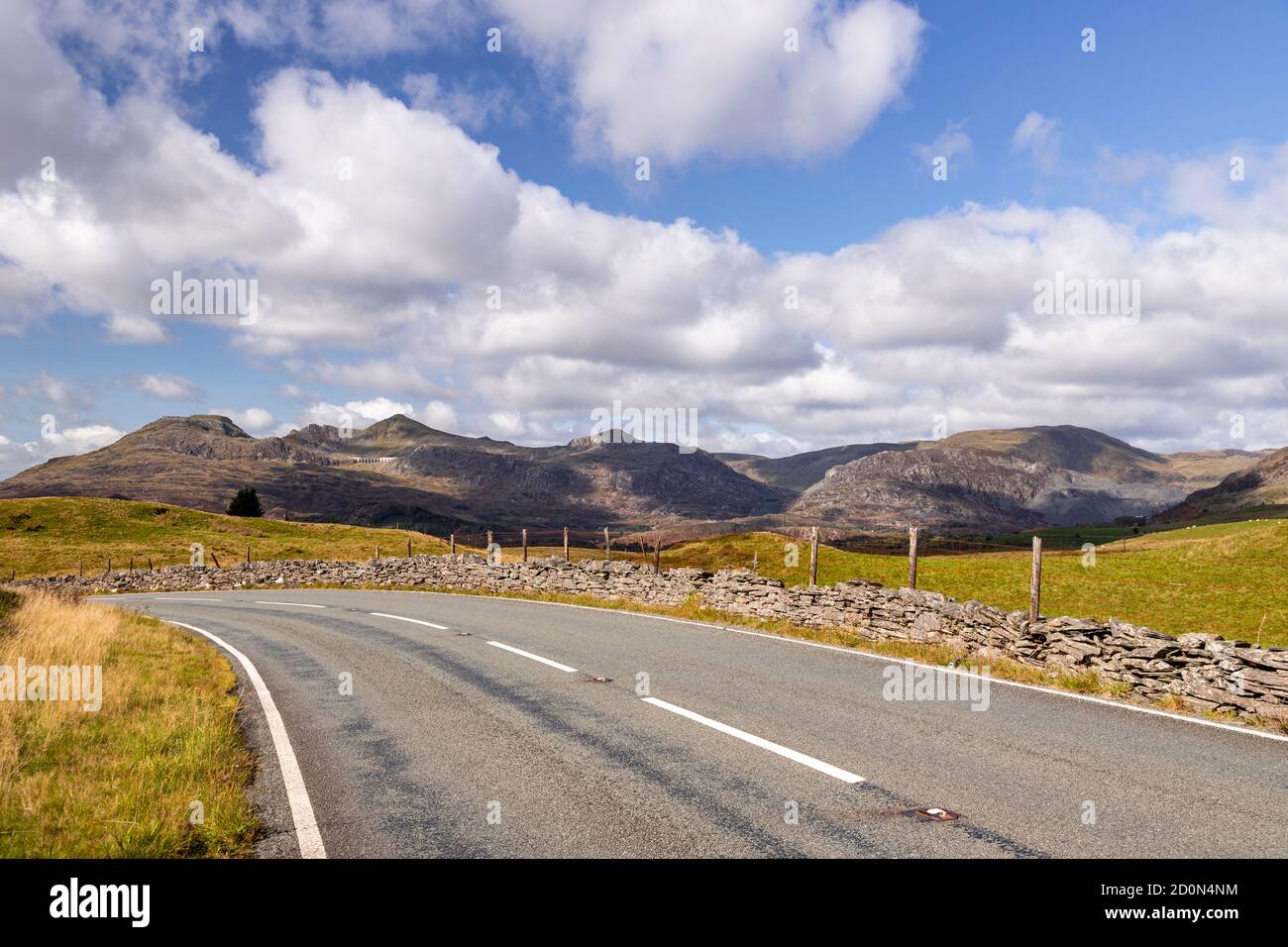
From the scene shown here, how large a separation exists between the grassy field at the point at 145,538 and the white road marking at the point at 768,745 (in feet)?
185

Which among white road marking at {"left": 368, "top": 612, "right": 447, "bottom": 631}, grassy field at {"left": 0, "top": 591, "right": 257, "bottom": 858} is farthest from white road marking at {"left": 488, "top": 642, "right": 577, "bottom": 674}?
grassy field at {"left": 0, "top": 591, "right": 257, "bottom": 858}

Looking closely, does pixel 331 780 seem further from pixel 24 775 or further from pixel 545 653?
pixel 545 653

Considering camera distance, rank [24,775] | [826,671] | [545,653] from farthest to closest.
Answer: [545,653], [826,671], [24,775]

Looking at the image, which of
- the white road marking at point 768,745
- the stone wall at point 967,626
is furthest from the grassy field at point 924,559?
the white road marking at point 768,745

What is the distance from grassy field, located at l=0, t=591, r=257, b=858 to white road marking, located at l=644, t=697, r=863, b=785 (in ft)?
14.8

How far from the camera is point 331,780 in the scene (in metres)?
6.64

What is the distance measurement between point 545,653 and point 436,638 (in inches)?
141

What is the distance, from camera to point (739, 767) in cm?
673

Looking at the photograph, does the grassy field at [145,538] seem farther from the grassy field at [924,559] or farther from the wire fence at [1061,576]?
the wire fence at [1061,576]

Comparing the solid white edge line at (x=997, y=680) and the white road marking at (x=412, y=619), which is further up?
the solid white edge line at (x=997, y=680)

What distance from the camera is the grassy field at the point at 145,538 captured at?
5960 cm

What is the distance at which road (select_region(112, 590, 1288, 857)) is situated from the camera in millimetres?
5129
